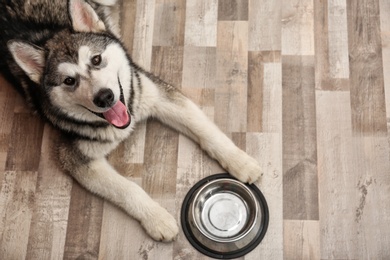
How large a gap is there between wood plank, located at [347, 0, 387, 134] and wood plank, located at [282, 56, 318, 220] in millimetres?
261

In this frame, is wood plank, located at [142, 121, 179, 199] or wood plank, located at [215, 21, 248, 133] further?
wood plank, located at [215, 21, 248, 133]

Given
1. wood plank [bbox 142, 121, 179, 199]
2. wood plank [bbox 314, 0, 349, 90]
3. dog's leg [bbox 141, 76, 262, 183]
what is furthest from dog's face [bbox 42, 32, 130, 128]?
wood plank [bbox 314, 0, 349, 90]

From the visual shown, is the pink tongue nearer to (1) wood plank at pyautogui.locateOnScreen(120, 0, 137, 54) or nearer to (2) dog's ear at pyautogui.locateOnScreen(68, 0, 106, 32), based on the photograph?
(2) dog's ear at pyautogui.locateOnScreen(68, 0, 106, 32)

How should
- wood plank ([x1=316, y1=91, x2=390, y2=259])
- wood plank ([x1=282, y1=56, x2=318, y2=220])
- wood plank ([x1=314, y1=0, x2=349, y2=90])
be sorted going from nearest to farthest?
wood plank ([x1=316, y1=91, x2=390, y2=259])
wood plank ([x1=282, y1=56, x2=318, y2=220])
wood plank ([x1=314, y1=0, x2=349, y2=90])

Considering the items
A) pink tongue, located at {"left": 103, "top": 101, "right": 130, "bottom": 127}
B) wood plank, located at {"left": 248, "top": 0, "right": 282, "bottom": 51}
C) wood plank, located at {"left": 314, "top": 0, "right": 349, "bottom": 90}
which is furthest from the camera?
wood plank, located at {"left": 248, "top": 0, "right": 282, "bottom": 51}

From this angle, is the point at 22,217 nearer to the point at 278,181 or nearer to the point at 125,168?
the point at 125,168

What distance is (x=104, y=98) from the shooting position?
251cm

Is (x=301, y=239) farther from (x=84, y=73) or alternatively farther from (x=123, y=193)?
(x=84, y=73)

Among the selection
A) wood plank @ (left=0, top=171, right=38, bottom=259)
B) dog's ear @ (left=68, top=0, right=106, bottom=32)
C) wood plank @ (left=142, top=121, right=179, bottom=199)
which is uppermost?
dog's ear @ (left=68, top=0, right=106, bottom=32)

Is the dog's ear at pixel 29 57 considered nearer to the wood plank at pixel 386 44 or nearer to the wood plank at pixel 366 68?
the wood plank at pixel 366 68

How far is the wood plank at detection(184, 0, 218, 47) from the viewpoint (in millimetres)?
3375

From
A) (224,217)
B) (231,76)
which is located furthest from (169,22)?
(224,217)

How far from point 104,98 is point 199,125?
0.68 m

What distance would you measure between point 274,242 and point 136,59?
1.43 meters
